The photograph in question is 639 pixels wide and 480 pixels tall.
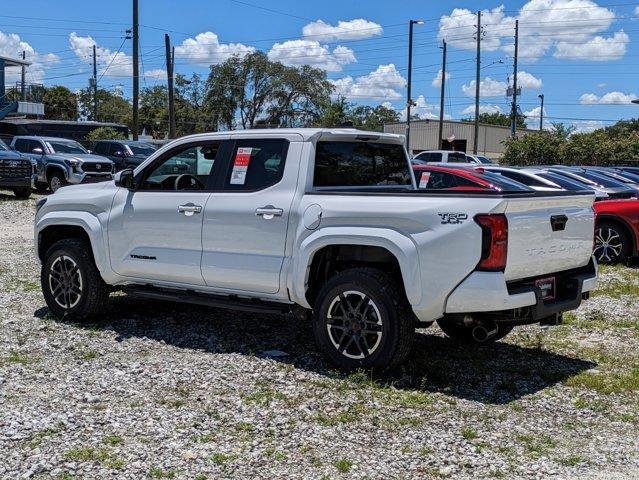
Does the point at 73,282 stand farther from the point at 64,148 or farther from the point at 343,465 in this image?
the point at 64,148

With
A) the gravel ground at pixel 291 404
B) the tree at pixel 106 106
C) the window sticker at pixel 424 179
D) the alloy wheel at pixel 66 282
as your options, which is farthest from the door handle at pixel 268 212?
the tree at pixel 106 106

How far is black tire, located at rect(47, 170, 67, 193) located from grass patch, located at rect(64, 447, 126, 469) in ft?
69.1

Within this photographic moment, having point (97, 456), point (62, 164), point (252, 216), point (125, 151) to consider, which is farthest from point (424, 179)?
point (125, 151)

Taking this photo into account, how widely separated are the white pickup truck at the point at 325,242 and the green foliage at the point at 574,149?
38957 mm

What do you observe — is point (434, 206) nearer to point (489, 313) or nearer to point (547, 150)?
point (489, 313)

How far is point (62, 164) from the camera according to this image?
24.2m

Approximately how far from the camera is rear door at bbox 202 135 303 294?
21.1 ft

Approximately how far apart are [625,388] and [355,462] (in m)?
2.68

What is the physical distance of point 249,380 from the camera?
19.7 ft

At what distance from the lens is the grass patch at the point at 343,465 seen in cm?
439

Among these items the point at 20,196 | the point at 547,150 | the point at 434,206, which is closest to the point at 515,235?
the point at 434,206

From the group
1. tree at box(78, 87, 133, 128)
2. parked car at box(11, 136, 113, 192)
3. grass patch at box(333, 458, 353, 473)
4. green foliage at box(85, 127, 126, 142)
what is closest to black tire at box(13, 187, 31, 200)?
parked car at box(11, 136, 113, 192)

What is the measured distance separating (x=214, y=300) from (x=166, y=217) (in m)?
0.91

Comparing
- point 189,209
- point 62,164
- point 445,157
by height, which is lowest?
point 189,209
